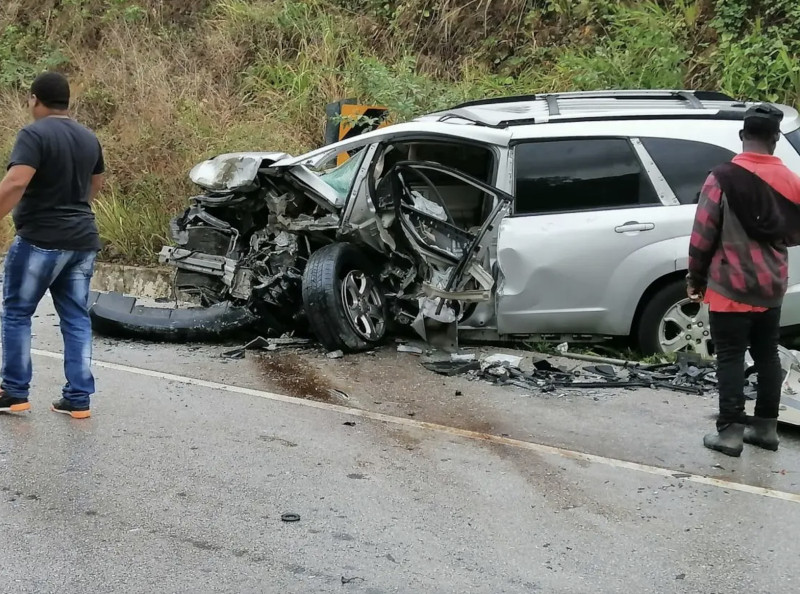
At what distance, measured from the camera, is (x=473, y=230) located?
6.84 metres

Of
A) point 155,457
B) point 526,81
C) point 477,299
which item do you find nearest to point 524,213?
point 477,299

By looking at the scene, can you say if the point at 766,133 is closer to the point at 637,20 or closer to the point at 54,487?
the point at 54,487

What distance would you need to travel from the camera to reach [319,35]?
12906 mm

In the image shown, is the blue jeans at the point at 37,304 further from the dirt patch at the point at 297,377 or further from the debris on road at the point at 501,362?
the debris on road at the point at 501,362

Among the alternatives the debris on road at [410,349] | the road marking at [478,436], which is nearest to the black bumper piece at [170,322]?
the road marking at [478,436]

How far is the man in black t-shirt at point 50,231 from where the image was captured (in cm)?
466

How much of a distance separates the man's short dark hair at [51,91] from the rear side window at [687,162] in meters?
3.82

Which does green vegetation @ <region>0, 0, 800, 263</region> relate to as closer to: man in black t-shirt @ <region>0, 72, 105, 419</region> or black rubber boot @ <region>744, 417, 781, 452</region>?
man in black t-shirt @ <region>0, 72, 105, 419</region>

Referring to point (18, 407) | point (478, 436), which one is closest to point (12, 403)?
point (18, 407)

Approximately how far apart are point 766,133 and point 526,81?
22.1 ft

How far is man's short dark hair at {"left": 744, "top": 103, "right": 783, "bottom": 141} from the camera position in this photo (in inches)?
179

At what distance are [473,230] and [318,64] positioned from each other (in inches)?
251

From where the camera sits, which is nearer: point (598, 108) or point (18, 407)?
point (18, 407)

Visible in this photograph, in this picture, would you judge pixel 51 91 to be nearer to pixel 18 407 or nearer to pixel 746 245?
pixel 18 407
